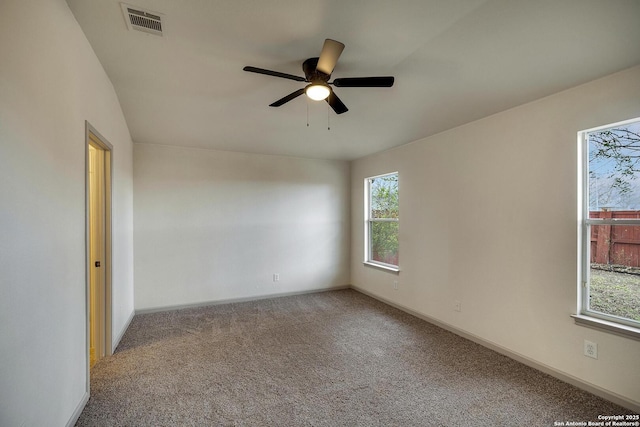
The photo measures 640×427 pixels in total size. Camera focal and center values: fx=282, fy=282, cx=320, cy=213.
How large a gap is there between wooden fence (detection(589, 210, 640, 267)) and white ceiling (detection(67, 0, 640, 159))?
1099mm

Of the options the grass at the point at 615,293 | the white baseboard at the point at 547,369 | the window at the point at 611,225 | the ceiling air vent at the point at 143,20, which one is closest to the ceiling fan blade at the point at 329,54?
the ceiling air vent at the point at 143,20

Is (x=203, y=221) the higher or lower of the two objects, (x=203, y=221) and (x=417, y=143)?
the lower

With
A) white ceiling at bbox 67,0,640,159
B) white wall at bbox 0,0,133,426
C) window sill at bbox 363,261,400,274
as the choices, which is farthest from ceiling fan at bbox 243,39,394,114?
window sill at bbox 363,261,400,274

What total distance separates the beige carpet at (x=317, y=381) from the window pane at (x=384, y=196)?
1786 mm

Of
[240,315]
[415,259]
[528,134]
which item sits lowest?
[240,315]

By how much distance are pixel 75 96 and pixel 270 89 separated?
153cm

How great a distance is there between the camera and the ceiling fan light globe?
2125 millimetres

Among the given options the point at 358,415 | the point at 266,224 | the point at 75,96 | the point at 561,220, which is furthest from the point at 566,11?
the point at 266,224

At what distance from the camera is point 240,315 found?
13.1 ft

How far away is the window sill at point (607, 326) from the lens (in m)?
2.04

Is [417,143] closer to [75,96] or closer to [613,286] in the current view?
[613,286]

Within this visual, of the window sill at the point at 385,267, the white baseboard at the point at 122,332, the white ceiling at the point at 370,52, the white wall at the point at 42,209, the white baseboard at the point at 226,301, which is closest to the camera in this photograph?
the white wall at the point at 42,209

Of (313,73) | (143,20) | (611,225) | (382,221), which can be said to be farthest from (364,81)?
(382,221)

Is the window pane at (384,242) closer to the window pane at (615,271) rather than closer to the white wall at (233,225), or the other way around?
the white wall at (233,225)
